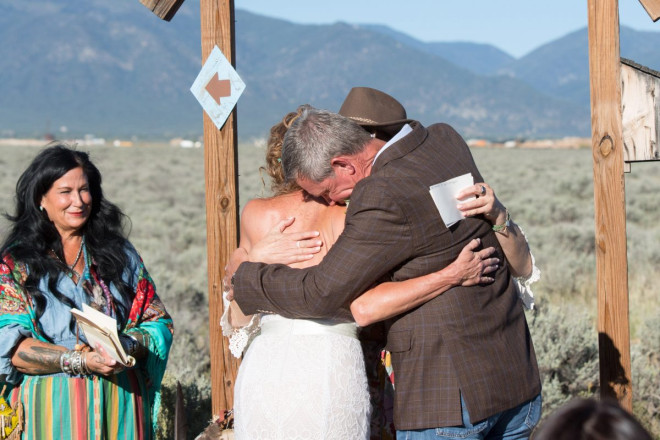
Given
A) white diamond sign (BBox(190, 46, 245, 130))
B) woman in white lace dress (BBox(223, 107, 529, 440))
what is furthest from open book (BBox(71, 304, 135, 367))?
white diamond sign (BBox(190, 46, 245, 130))

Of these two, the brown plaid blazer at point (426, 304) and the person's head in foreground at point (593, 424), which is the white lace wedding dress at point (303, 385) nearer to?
the brown plaid blazer at point (426, 304)

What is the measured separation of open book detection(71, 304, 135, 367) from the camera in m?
3.11

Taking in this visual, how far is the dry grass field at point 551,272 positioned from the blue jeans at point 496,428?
1.34 metres

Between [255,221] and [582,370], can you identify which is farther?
[582,370]

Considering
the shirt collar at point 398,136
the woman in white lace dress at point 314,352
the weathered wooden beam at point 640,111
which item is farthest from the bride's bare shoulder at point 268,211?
the weathered wooden beam at point 640,111

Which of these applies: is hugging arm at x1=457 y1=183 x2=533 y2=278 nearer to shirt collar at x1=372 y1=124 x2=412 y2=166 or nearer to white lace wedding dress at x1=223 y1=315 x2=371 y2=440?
shirt collar at x1=372 y1=124 x2=412 y2=166

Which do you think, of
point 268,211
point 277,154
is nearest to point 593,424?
point 268,211

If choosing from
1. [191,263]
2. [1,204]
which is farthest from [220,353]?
[1,204]

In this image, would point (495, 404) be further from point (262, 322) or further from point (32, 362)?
point (32, 362)

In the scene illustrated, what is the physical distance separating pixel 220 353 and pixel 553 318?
129 inches

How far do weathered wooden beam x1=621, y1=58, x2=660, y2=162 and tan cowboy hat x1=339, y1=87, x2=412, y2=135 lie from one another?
1.14 m

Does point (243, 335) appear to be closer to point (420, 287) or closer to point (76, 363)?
point (76, 363)

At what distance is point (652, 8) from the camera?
347cm

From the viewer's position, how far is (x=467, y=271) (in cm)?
265
